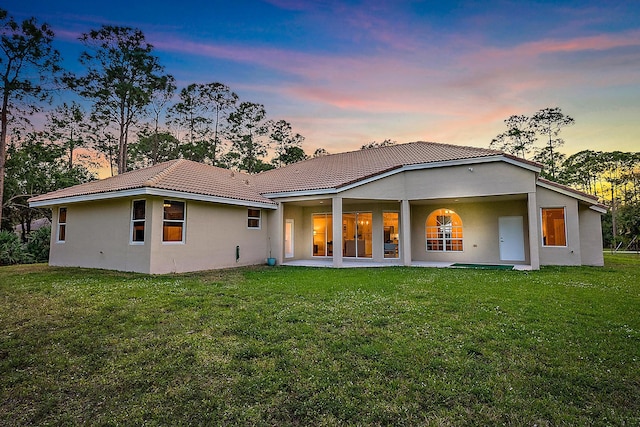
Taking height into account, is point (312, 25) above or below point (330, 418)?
above

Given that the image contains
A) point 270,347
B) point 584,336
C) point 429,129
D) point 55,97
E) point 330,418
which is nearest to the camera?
point 330,418

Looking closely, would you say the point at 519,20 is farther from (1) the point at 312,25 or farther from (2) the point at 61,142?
(2) the point at 61,142

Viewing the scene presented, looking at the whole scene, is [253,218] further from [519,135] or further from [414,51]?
[519,135]

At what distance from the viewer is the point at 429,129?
19.9 meters

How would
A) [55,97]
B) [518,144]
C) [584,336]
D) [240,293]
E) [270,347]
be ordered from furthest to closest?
[518,144] < [55,97] < [240,293] < [584,336] < [270,347]

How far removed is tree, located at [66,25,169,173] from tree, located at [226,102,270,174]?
813 centimetres

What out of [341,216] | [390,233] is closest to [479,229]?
[390,233]

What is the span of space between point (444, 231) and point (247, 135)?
24.6m

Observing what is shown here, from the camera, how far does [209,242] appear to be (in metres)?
12.5

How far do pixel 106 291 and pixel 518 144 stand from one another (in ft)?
131

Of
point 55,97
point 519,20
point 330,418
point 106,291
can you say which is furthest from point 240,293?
point 55,97

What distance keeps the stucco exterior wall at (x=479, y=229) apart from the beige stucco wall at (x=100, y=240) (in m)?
12.7

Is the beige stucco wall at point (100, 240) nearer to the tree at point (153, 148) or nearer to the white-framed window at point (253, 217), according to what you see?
the white-framed window at point (253, 217)

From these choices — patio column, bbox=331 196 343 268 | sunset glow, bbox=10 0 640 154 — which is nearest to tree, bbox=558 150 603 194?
sunset glow, bbox=10 0 640 154
